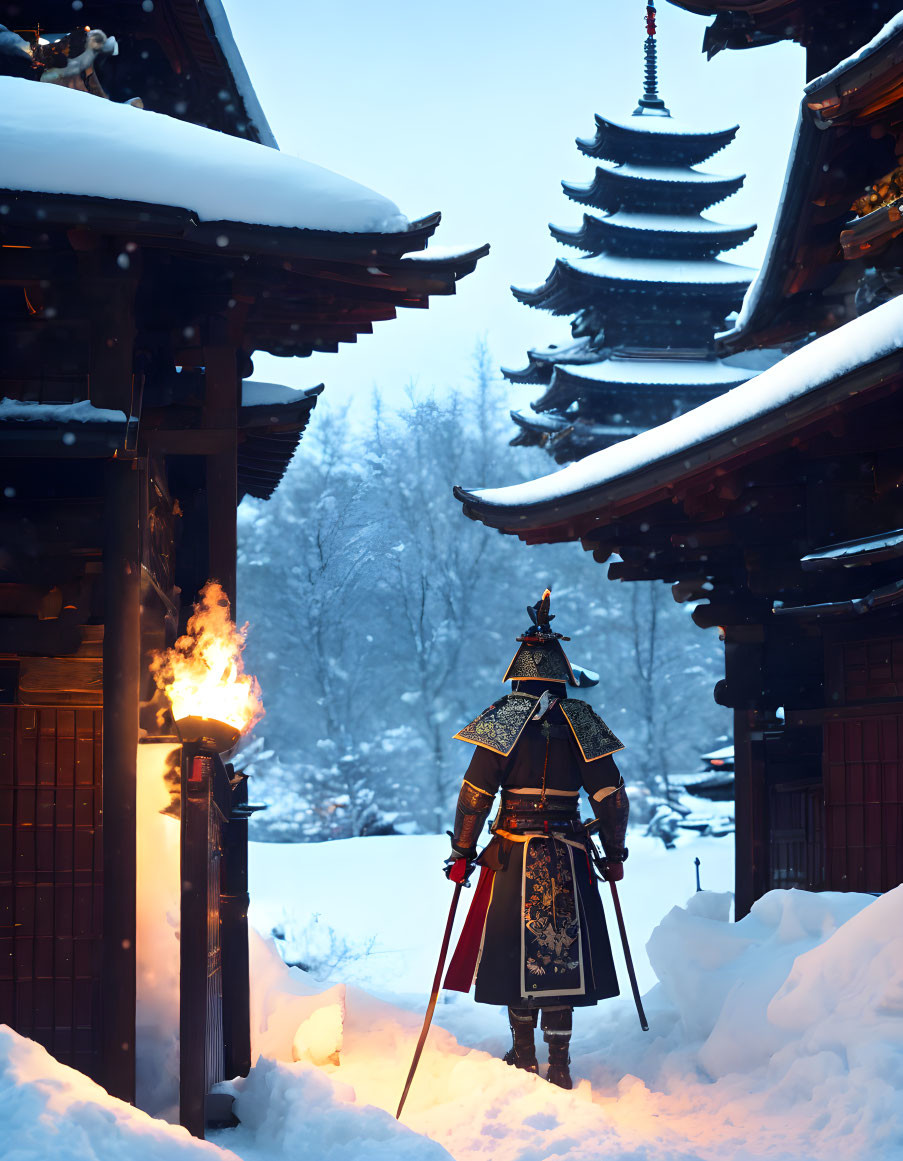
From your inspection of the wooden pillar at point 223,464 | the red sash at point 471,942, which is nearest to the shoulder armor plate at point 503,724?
the red sash at point 471,942

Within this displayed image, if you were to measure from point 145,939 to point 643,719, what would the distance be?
28.3m

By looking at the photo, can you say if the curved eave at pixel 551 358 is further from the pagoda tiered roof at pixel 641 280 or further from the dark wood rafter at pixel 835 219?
the dark wood rafter at pixel 835 219

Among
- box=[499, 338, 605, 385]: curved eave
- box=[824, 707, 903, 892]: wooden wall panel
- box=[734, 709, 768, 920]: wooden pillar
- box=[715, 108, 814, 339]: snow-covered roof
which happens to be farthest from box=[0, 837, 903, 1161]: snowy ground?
box=[499, 338, 605, 385]: curved eave

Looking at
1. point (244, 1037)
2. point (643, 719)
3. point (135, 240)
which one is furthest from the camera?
point (643, 719)

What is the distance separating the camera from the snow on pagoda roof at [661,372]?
2228 cm

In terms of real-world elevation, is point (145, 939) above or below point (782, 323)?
below

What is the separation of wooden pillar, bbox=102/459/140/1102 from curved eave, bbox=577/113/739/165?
72.4ft

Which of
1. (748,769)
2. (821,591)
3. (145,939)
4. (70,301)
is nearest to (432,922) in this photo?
(748,769)

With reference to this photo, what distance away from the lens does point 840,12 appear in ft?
26.9

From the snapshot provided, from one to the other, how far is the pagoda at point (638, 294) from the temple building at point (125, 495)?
17632 mm

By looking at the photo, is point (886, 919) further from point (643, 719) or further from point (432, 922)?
point (643, 719)

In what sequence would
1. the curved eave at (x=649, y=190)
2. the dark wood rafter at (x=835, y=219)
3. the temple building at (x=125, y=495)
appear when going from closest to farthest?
the temple building at (x=125, y=495) → the dark wood rafter at (x=835, y=219) → the curved eave at (x=649, y=190)

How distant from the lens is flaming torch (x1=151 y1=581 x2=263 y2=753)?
443 centimetres

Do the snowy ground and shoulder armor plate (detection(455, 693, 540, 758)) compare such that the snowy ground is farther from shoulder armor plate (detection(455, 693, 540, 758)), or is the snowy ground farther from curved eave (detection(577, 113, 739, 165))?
curved eave (detection(577, 113, 739, 165))
